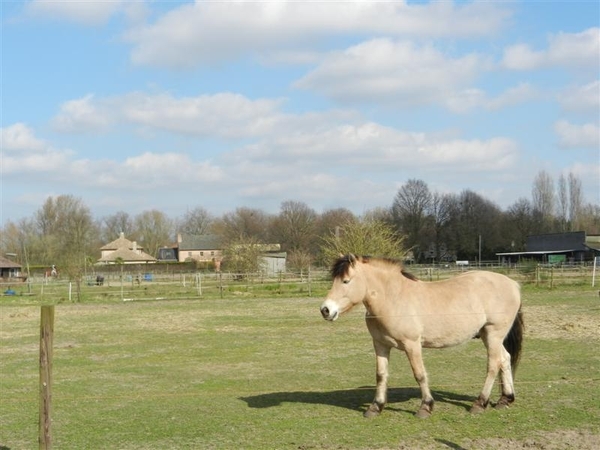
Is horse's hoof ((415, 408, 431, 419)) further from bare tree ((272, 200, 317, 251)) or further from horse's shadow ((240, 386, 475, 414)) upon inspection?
bare tree ((272, 200, 317, 251))

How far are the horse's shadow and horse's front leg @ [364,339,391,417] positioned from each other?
1.20ft

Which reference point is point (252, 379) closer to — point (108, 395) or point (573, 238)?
point (108, 395)

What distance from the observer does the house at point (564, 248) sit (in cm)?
7269

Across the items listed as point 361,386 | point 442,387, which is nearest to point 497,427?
point 442,387

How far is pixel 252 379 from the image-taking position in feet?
36.3

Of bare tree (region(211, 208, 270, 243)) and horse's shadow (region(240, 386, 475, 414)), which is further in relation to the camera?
bare tree (region(211, 208, 270, 243))

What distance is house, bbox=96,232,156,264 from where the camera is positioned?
91.6m

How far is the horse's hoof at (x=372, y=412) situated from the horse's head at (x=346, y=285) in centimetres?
125

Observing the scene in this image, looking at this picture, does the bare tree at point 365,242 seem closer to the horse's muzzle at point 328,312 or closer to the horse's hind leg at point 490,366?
the horse's hind leg at point 490,366

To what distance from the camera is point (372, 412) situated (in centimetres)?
780

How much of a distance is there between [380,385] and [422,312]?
1044 mm

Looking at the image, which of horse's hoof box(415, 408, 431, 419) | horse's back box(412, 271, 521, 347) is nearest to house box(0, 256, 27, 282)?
horse's back box(412, 271, 521, 347)

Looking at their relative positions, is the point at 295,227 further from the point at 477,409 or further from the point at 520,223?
the point at 477,409

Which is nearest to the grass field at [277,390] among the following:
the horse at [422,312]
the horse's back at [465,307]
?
the horse at [422,312]
